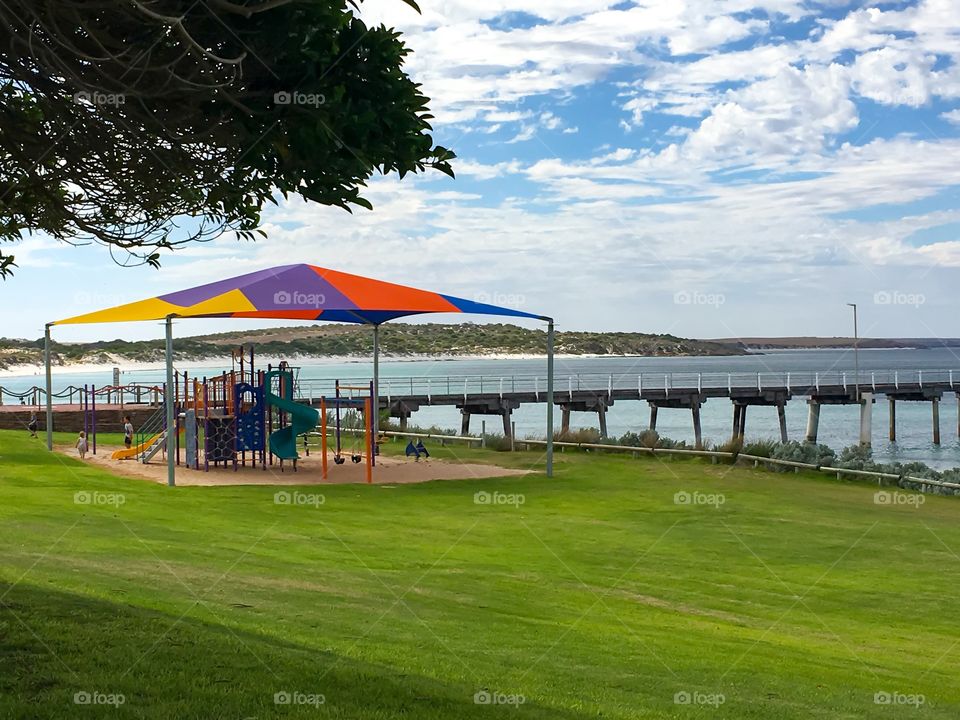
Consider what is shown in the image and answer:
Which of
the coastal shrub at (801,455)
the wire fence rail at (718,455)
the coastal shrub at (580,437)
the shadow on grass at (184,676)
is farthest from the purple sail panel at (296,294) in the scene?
the shadow on grass at (184,676)

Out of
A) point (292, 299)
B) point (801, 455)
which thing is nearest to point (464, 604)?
point (292, 299)

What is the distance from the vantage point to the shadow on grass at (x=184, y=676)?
6043 millimetres

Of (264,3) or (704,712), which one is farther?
(704,712)

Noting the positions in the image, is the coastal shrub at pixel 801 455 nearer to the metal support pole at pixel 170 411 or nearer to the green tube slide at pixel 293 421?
the green tube slide at pixel 293 421

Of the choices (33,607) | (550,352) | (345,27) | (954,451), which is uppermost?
(345,27)

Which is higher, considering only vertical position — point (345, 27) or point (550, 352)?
point (345, 27)

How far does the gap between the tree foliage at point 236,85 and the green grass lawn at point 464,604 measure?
3.20 metres

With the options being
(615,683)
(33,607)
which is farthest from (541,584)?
(33,607)

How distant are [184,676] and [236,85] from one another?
12.0 feet

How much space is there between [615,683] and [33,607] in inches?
176

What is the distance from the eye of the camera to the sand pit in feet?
68.6

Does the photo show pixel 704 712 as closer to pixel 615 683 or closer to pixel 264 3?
pixel 615 683

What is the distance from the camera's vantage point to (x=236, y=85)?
628 cm

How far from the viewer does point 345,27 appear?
601 cm
